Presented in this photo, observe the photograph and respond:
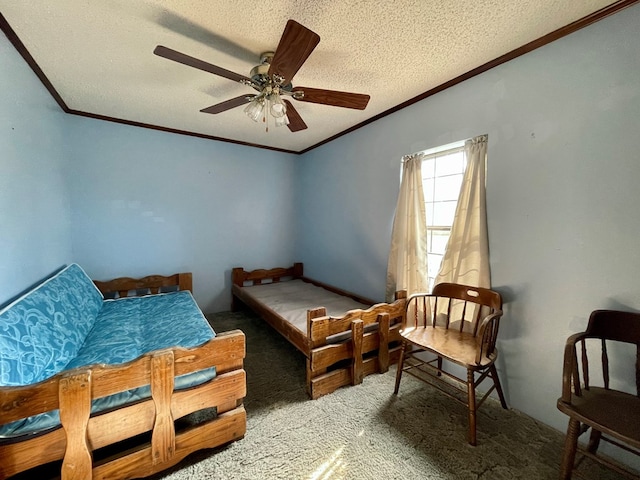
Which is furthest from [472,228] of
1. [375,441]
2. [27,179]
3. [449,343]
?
[27,179]

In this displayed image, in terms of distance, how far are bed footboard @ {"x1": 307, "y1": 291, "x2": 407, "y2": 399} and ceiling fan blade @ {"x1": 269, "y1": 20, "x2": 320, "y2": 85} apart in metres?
1.57

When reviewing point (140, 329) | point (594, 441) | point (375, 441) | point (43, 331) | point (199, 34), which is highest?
point (199, 34)

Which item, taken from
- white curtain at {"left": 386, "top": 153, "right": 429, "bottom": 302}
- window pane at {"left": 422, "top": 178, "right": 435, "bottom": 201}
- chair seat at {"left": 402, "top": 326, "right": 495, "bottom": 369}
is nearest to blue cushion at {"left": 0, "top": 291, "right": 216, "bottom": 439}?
chair seat at {"left": 402, "top": 326, "right": 495, "bottom": 369}

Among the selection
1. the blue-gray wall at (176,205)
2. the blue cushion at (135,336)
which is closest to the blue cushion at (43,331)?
the blue cushion at (135,336)

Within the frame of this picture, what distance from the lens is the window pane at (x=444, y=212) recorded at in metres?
2.13

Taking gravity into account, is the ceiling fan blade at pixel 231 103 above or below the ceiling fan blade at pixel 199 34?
below

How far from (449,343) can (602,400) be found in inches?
27.4

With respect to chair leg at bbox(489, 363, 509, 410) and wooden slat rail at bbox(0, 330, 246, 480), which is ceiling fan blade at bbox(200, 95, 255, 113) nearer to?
wooden slat rail at bbox(0, 330, 246, 480)

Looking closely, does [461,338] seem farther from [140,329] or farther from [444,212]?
[140,329]

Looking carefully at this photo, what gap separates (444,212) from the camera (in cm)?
220

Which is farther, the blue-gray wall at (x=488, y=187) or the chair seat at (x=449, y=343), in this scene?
the chair seat at (x=449, y=343)

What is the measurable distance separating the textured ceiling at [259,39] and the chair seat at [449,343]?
75.8 inches

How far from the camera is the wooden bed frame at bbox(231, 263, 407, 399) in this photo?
6.02 ft

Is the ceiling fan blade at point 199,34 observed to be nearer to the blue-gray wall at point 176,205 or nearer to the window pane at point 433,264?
the blue-gray wall at point 176,205
